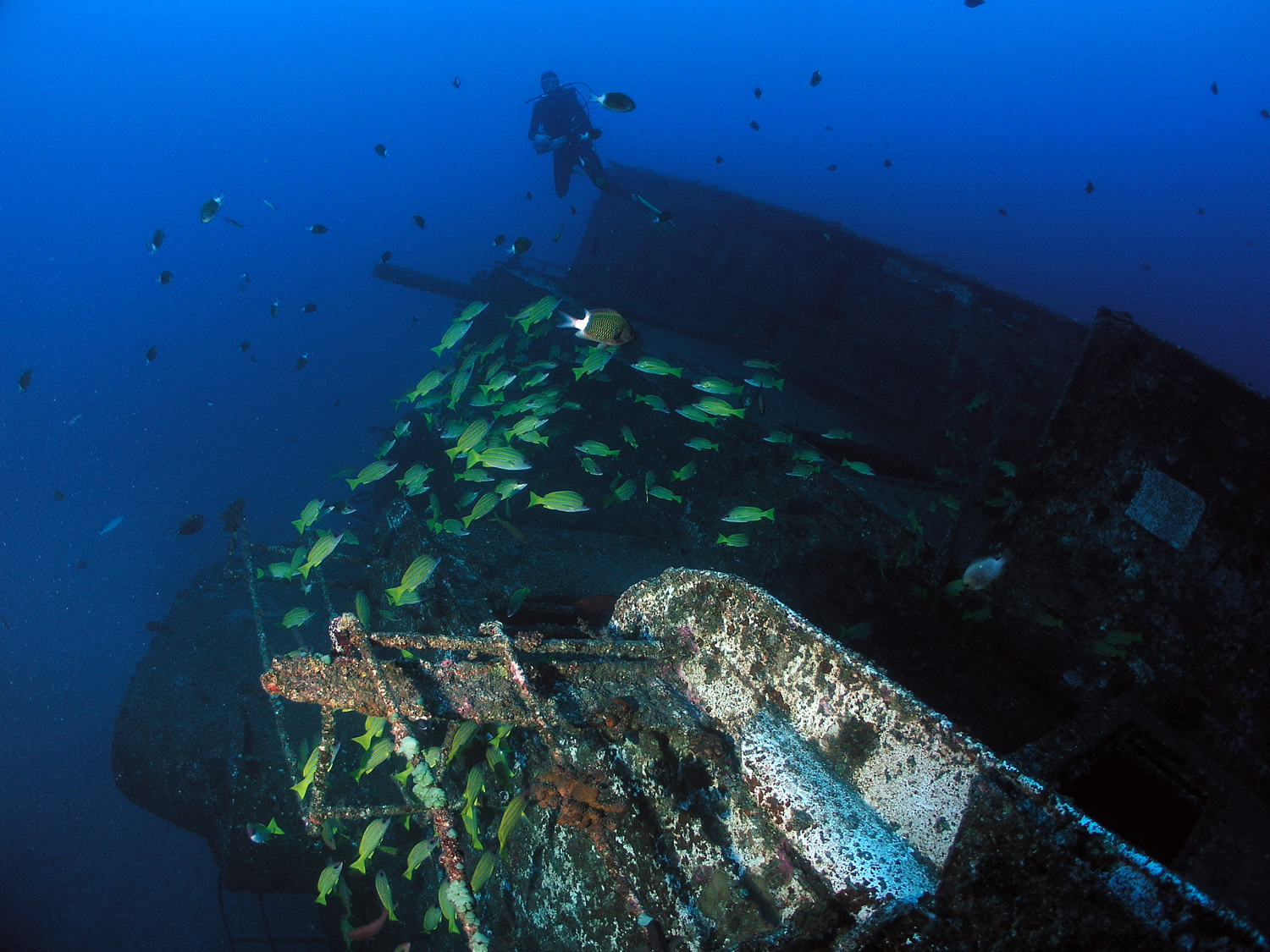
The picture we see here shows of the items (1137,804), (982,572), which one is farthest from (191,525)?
(1137,804)

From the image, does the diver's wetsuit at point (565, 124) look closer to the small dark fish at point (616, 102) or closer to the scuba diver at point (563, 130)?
the scuba diver at point (563, 130)

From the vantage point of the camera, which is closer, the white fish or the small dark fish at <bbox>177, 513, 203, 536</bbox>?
the white fish

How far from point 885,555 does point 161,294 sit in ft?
340

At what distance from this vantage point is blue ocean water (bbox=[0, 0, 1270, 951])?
17938mm

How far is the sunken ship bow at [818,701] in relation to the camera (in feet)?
7.40

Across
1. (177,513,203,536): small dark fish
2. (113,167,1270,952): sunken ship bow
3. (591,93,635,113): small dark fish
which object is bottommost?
(177,513,203,536): small dark fish

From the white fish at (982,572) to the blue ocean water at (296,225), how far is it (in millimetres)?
12764

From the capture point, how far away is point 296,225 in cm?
11331

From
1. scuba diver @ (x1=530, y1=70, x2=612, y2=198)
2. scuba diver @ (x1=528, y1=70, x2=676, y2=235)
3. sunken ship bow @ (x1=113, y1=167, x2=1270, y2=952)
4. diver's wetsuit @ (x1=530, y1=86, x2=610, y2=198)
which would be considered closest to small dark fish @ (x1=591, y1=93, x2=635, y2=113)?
sunken ship bow @ (x1=113, y1=167, x2=1270, y2=952)

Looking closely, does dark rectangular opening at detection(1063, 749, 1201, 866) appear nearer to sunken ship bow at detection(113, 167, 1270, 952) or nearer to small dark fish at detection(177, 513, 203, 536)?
sunken ship bow at detection(113, 167, 1270, 952)

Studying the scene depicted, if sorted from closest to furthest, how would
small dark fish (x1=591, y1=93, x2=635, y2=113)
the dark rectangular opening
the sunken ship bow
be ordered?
1. the sunken ship bow
2. the dark rectangular opening
3. small dark fish (x1=591, y1=93, x2=635, y2=113)

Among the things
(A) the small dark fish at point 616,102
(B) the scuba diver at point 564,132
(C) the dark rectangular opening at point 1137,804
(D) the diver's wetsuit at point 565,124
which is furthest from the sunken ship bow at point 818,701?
(D) the diver's wetsuit at point 565,124

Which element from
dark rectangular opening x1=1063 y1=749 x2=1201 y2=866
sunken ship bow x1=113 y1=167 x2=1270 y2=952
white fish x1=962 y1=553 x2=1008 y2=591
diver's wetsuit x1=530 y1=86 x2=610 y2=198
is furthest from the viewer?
diver's wetsuit x1=530 y1=86 x2=610 y2=198

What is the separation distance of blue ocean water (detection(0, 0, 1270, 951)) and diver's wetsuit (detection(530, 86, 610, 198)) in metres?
9.38
